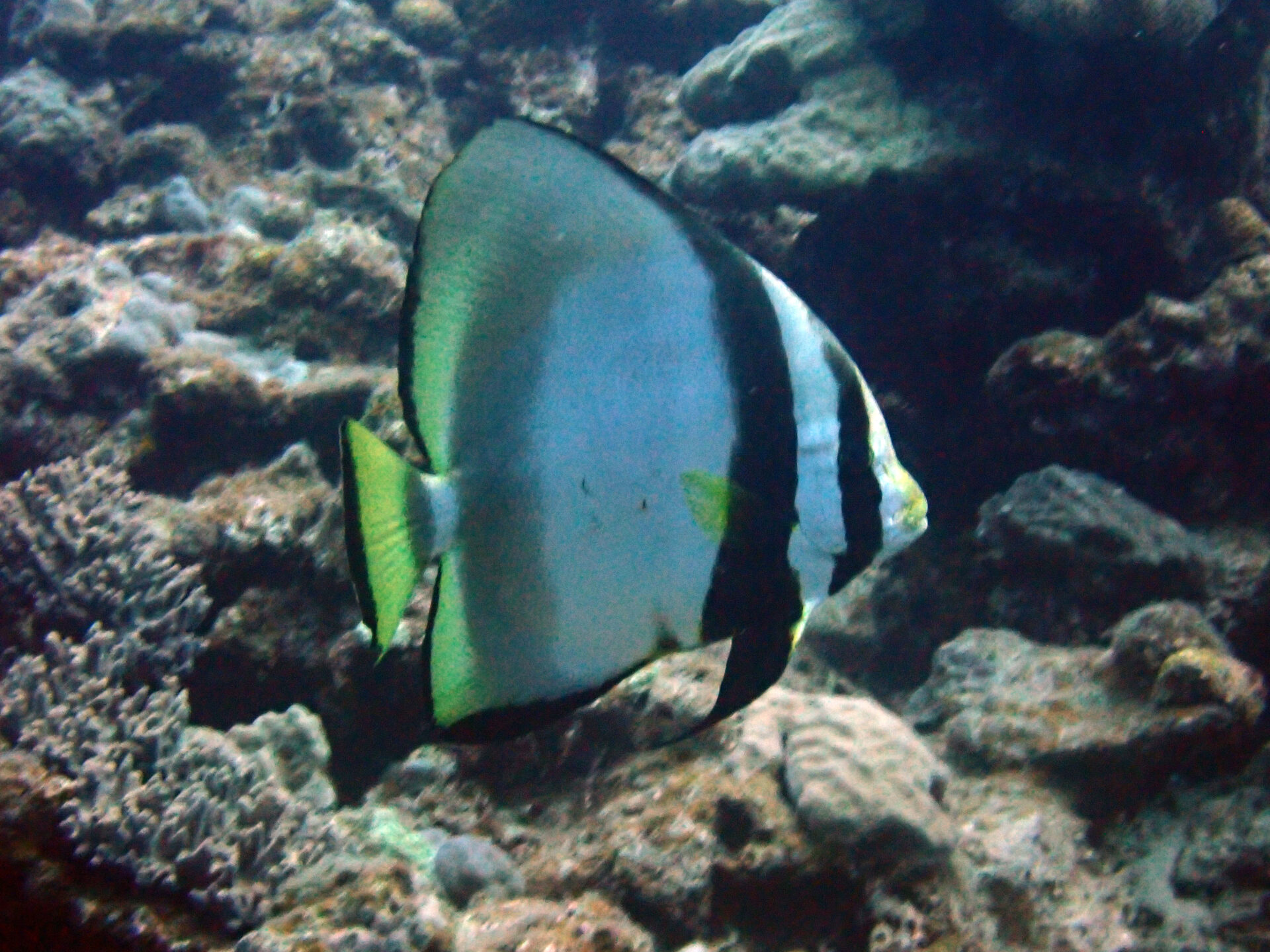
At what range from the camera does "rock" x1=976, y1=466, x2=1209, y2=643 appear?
4176 millimetres

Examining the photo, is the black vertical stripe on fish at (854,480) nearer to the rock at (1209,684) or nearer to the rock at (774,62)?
the rock at (1209,684)

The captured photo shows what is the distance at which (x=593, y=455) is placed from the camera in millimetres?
1062

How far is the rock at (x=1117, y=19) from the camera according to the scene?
5043 millimetres

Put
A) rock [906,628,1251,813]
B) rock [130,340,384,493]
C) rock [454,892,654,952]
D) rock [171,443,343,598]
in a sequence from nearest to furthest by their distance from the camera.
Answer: rock [454,892,654,952]
rock [906,628,1251,813]
rock [171,443,343,598]
rock [130,340,384,493]

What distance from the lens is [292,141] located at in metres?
8.03

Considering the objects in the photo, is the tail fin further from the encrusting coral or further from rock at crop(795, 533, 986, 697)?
rock at crop(795, 533, 986, 697)

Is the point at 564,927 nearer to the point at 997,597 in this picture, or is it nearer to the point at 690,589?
the point at 690,589

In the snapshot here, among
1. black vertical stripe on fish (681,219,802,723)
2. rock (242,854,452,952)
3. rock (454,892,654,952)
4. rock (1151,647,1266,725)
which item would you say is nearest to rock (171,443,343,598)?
rock (242,854,452,952)

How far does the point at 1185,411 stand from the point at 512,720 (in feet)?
15.7

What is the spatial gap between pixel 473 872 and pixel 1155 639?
9.54 ft

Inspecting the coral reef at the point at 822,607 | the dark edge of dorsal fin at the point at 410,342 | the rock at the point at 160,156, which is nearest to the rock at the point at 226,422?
the coral reef at the point at 822,607

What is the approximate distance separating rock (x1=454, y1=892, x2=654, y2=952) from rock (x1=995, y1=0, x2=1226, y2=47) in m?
5.57

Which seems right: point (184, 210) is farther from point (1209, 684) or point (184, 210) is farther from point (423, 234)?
point (1209, 684)

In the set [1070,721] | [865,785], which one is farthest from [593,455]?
[1070,721]
